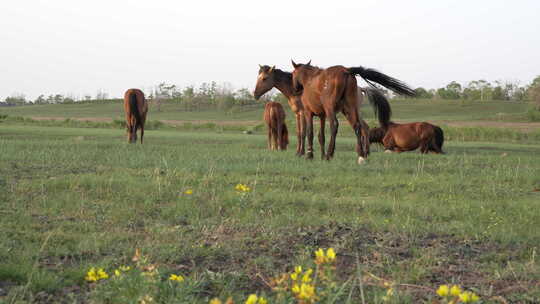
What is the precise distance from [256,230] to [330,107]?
19.1 feet

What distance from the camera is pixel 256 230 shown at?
14.4 ft

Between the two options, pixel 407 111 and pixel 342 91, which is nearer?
pixel 342 91

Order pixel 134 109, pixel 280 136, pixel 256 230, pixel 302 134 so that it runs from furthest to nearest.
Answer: pixel 134 109
pixel 280 136
pixel 302 134
pixel 256 230

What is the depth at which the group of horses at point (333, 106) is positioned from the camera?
9.86 metres

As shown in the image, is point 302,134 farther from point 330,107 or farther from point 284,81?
point 330,107

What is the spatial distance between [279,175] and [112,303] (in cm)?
521

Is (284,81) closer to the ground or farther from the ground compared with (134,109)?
farther from the ground

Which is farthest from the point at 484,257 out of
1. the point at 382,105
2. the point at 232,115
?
the point at 232,115

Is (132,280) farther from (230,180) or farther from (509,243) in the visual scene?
(230,180)

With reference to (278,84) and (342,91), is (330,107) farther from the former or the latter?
(278,84)

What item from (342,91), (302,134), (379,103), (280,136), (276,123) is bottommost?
(280,136)

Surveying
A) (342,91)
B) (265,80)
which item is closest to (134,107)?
(265,80)

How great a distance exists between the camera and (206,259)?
3.64 metres

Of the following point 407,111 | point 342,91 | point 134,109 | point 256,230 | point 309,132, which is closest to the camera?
point 256,230
